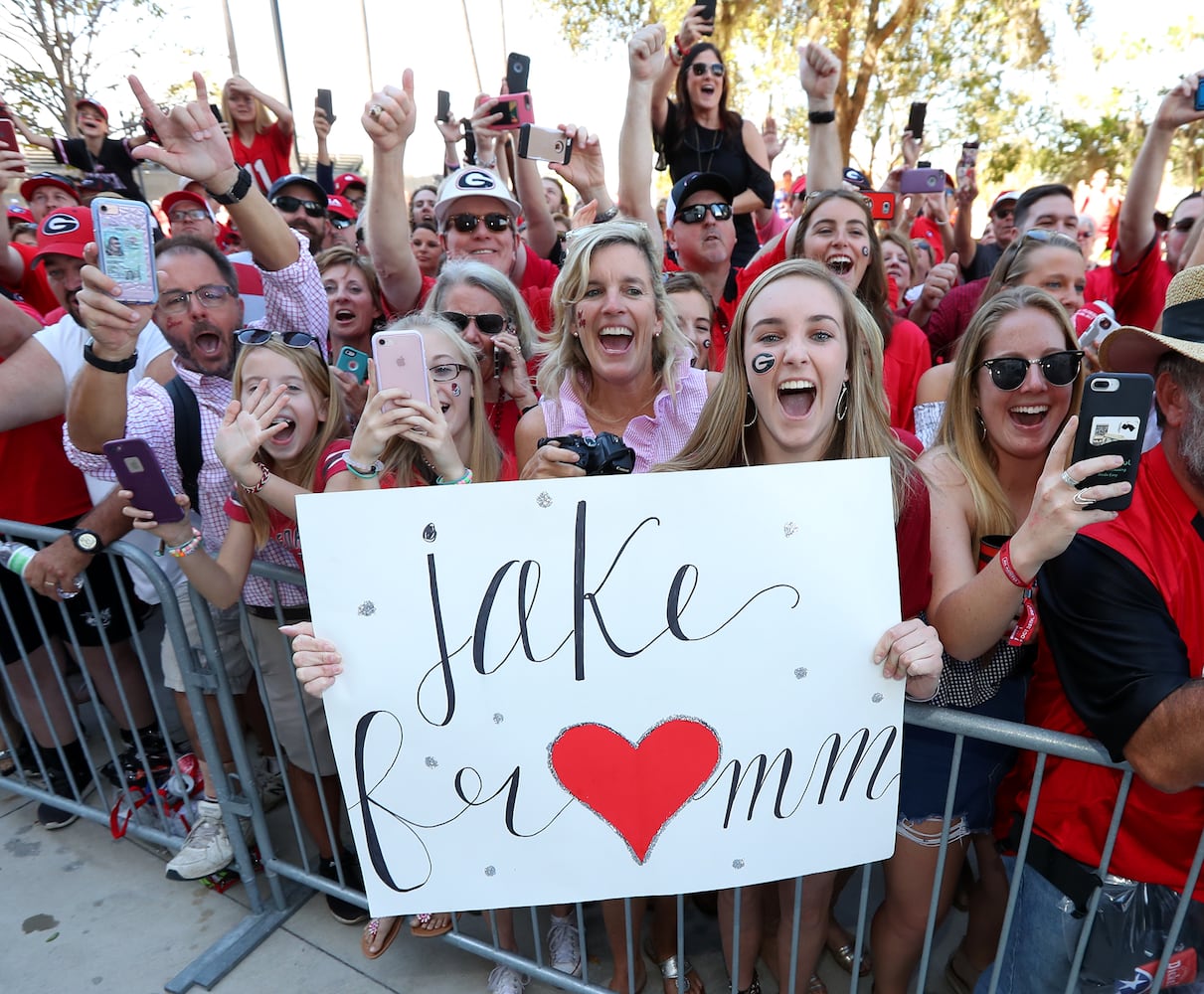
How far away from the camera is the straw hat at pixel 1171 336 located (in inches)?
61.8

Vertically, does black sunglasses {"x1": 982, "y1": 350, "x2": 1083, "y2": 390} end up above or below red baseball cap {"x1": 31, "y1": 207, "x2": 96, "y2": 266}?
below

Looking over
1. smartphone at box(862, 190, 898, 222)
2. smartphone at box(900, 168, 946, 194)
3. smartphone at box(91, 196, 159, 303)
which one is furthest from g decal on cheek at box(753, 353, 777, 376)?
smartphone at box(900, 168, 946, 194)

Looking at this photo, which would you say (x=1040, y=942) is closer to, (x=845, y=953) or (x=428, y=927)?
(x=845, y=953)

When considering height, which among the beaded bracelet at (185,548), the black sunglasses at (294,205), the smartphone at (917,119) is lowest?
the beaded bracelet at (185,548)

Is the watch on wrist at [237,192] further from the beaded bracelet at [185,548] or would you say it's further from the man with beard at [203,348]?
the beaded bracelet at [185,548]

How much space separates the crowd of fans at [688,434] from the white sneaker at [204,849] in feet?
0.04

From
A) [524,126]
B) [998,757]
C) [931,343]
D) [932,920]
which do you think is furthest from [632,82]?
[932,920]

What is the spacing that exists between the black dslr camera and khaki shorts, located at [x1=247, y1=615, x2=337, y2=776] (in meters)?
1.35

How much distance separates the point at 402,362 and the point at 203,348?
136 cm

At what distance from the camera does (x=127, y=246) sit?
2.17 metres

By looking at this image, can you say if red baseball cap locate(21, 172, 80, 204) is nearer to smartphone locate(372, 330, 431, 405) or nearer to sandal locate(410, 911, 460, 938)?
smartphone locate(372, 330, 431, 405)

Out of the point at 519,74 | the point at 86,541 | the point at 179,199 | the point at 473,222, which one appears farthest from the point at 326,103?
the point at 86,541

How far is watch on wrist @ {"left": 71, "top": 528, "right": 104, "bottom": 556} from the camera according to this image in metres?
2.58

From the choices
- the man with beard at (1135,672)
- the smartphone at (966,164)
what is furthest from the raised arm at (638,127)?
the smartphone at (966,164)
